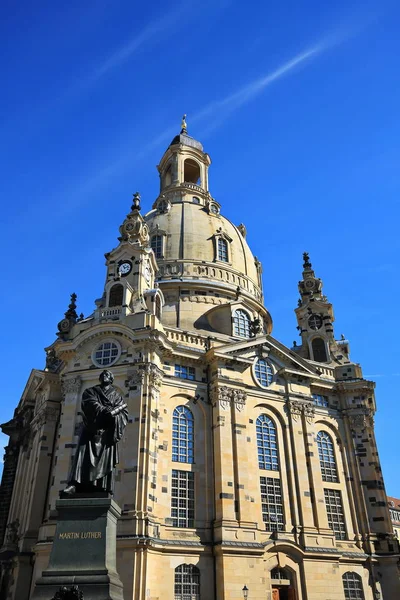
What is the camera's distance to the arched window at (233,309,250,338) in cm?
4716

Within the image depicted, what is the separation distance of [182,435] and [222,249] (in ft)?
76.8

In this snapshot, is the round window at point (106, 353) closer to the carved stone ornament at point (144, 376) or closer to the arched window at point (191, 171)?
the carved stone ornament at point (144, 376)

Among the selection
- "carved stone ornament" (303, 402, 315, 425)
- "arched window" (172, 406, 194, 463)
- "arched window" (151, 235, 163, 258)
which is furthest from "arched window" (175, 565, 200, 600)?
"arched window" (151, 235, 163, 258)

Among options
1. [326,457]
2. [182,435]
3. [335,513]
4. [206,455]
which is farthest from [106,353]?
[335,513]

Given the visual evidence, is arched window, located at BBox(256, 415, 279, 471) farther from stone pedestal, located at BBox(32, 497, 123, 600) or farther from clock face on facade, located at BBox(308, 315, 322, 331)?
stone pedestal, located at BBox(32, 497, 123, 600)

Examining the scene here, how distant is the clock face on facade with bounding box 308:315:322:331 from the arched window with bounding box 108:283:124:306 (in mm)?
20012

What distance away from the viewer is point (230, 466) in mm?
35594

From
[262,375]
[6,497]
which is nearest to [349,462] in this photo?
[262,375]

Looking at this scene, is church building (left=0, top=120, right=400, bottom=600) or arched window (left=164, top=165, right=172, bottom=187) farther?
arched window (left=164, top=165, right=172, bottom=187)

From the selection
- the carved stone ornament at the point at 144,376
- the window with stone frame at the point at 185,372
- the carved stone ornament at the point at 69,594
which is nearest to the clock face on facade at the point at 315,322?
the window with stone frame at the point at 185,372

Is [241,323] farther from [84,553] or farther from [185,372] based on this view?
[84,553]

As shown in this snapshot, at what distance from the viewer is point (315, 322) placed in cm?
5103

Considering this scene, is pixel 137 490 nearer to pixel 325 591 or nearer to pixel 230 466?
pixel 230 466

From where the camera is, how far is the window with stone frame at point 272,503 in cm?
3597
